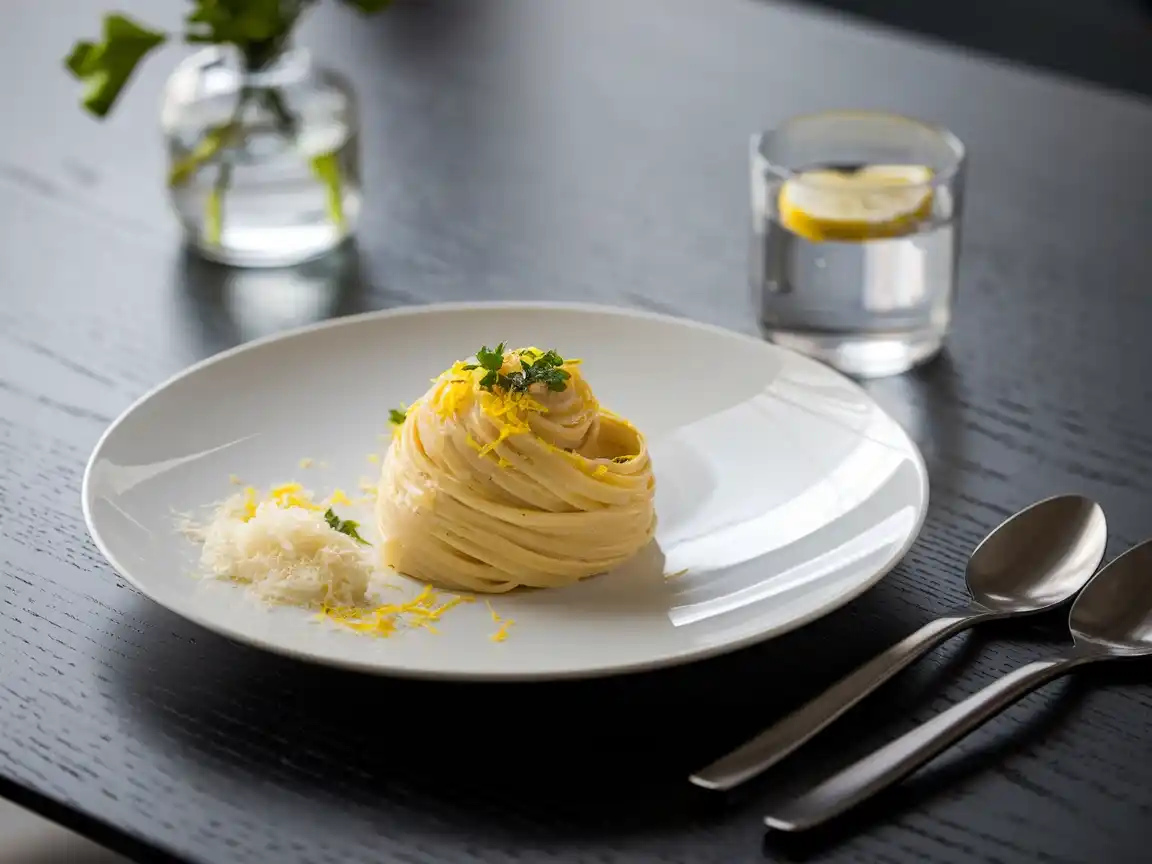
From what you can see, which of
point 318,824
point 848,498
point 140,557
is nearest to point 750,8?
point 848,498

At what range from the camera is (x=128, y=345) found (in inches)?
68.1

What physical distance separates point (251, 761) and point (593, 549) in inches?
12.3

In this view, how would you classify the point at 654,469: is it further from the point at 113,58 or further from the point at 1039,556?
the point at 113,58

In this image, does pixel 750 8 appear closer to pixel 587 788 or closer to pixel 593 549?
pixel 593 549

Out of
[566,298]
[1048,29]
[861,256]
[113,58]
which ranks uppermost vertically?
[113,58]

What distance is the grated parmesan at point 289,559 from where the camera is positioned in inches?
46.4

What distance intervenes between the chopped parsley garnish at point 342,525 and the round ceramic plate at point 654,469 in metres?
0.06

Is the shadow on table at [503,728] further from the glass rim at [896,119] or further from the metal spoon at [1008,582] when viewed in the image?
the glass rim at [896,119]

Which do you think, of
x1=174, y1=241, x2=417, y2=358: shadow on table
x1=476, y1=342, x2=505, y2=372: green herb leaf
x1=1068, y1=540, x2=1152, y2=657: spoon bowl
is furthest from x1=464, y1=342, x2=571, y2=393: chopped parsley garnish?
x1=174, y1=241, x2=417, y2=358: shadow on table

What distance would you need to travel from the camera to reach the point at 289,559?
120 cm

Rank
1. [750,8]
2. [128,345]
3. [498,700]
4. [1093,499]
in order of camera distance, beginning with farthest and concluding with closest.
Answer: [750,8] < [128,345] < [1093,499] < [498,700]

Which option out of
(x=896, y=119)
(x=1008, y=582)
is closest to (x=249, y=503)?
(x=1008, y=582)

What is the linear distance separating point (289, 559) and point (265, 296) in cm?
71

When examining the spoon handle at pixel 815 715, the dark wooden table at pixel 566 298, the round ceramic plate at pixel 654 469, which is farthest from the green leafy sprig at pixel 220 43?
the spoon handle at pixel 815 715
